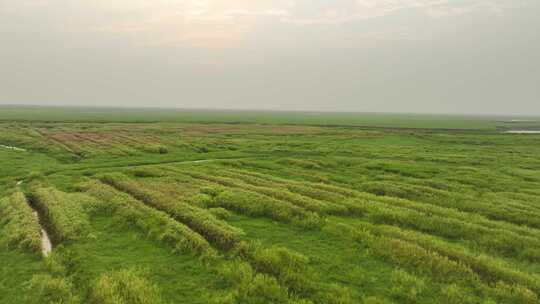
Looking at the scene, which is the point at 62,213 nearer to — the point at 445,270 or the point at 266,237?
the point at 266,237

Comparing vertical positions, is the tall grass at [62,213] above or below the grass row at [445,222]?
below

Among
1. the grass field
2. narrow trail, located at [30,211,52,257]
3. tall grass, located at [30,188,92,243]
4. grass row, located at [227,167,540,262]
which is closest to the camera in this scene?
the grass field

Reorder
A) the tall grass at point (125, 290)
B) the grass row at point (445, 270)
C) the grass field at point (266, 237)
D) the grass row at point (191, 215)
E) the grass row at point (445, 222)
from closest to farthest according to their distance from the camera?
the tall grass at point (125, 290), the grass row at point (445, 270), the grass field at point (266, 237), the grass row at point (445, 222), the grass row at point (191, 215)

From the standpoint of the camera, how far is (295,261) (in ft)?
43.4

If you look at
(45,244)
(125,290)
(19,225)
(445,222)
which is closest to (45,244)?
(45,244)

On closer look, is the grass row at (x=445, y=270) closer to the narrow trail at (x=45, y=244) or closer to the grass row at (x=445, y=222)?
the grass row at (x=445, y=222)

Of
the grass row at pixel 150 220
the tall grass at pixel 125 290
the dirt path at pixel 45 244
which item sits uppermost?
the grass row at pixel 150 220

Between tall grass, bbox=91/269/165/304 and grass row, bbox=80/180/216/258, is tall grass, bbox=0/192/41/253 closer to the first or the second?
grass row, bbox=80/180/216/258

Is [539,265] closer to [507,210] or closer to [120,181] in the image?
[507,210]

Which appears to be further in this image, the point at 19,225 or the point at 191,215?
the point at 191,215

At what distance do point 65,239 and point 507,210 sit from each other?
2471 centimetres

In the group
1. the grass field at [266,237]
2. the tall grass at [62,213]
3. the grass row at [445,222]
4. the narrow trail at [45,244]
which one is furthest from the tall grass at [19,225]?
the grass row at [445,222]

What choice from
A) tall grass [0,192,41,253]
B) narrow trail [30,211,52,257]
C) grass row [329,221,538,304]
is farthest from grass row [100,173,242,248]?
tall grass [0,192,41,253]

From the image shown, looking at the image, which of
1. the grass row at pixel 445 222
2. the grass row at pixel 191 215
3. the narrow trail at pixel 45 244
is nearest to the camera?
the narrow trail at pixel 45 244
